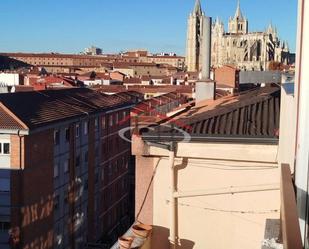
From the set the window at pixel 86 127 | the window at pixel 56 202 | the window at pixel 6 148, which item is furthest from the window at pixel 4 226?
the window at pixel 86 127

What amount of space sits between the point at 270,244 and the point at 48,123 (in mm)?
15390

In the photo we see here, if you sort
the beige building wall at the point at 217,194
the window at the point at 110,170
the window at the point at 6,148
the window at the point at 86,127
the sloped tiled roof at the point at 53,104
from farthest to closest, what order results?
the window at the point at 110,170
the window at the point at 86,127
the sloped tiled roof at the point at 53,104
the window at the point at 6,148
the beige building wall at the point at 217,194


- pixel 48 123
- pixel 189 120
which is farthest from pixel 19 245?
pixel 189 120

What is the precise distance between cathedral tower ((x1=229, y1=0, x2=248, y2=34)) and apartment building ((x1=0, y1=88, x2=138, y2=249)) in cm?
9607

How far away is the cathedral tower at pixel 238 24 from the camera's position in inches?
4702

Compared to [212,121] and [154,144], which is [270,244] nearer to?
[154,144]

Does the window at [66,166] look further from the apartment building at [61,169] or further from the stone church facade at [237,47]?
the stone church facade at [237,47]

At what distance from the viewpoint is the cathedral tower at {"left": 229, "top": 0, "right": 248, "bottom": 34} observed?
11944 centimetres

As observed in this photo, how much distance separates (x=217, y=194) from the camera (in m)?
4.77

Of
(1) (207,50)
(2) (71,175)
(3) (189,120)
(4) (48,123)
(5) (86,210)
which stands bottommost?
(5) (86,210)

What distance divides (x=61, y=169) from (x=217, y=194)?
1497 centimetres

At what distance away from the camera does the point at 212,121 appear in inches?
208

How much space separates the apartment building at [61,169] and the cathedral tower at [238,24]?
96.1 meters

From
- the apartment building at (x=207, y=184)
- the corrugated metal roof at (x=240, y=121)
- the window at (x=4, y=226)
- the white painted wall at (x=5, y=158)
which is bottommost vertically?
the window at (x=4, y=226)
